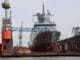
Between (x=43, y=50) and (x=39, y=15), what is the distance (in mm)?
23310

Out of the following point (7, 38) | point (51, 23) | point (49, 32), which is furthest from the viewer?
point (51, 23)

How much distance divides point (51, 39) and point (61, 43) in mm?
21899

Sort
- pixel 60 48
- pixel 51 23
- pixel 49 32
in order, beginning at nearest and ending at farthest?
Answer: pixel 49 32, pixel 51 23, pixel 60 48

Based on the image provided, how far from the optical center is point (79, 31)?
13825 cm

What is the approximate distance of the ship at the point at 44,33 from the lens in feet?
365

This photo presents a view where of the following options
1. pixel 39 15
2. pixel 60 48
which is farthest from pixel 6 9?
pixel 60 48

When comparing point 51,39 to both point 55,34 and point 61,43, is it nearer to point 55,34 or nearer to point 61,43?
point 55,34

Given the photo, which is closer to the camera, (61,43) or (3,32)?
(3,32)

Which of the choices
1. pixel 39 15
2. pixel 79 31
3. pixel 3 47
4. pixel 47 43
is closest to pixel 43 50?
pixel 47 43

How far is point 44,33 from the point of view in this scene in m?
113

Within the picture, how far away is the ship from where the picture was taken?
11131cm

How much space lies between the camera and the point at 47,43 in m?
112

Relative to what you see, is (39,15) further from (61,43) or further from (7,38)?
(7,38)

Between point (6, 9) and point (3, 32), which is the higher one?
point (6, 9)
